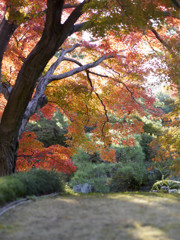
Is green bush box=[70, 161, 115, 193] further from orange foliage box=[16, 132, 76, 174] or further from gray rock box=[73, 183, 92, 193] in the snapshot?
orange foliage box=[16, 132, 76, 174]

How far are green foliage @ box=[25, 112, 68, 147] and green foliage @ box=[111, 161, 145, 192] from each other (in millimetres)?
4623

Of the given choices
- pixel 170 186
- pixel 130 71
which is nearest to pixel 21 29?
pixel 130 71

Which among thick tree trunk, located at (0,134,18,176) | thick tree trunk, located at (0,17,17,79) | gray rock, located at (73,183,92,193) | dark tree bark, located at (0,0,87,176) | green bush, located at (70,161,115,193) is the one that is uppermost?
thick tree trunk, located at (0,17,17,79)

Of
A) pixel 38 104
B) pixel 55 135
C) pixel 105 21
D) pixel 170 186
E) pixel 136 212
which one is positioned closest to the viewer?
pixel 136 212

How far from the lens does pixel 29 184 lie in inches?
159

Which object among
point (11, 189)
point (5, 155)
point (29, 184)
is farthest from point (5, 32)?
point (11, 189)

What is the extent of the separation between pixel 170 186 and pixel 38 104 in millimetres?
5202

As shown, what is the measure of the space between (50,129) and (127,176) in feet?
19.4

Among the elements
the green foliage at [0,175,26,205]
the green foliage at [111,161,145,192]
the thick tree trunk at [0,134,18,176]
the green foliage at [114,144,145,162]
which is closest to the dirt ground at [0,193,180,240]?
the green foliage at [0,175,26,205]

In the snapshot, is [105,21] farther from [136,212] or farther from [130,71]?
[136,212]

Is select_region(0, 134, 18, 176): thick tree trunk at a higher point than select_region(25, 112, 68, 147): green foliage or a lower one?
lower

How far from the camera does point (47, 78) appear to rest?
593 cm

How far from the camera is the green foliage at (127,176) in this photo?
1073cm

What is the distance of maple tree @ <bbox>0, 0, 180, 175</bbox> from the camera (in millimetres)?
4543
